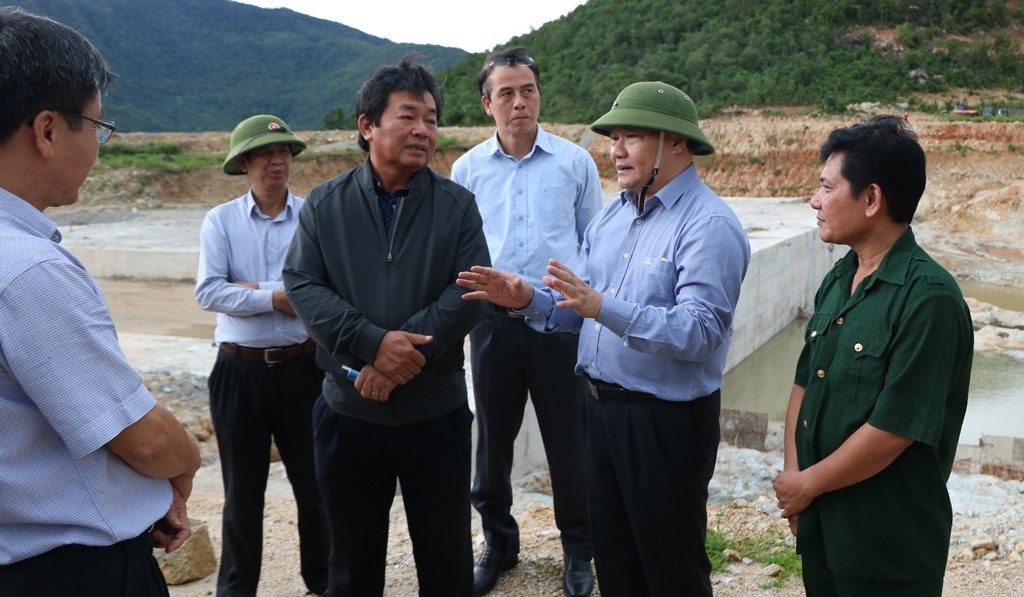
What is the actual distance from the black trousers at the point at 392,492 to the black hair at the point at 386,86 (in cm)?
96

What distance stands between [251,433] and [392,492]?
2.90 ft

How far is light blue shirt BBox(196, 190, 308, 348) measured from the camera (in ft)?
11.5

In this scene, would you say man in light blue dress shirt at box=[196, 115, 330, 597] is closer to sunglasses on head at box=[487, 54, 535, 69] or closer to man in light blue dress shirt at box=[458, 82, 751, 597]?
sunglasses on head at box=[487, 54, 535, 69]

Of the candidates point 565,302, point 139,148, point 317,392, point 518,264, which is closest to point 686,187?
point 565,302

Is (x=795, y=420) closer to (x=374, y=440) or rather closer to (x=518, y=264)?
(x=374, y=440)

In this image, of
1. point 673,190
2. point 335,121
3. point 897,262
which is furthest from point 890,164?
point 335,121

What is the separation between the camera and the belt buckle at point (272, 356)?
11.5 ft

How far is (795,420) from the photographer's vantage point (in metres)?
2.52

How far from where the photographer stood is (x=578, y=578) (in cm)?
352

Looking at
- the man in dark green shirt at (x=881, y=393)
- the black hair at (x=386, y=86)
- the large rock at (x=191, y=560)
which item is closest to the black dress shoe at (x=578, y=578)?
the man in dark green shirt at (x=881, y=393)

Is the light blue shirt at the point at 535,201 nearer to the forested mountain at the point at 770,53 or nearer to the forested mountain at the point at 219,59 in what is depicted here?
the forested mountain at the point at 770,53

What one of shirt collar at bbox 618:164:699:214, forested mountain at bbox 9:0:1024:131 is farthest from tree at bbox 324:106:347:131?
shirt collar at bbox 618:164:699:214

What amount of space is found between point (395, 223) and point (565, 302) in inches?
28.0

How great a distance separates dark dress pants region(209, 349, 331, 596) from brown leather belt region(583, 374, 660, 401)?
1.33 m
